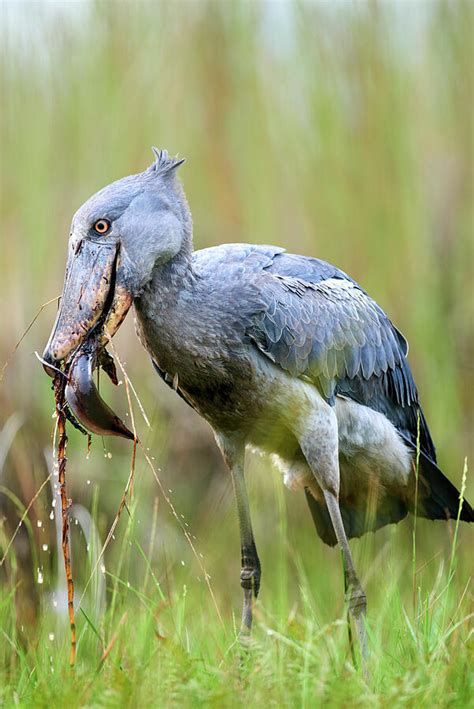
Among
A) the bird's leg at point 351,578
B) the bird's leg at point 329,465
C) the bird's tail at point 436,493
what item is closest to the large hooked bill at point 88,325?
the bird's leg at point 329,465

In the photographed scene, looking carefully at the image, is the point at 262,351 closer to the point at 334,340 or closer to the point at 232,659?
the point at 334,340

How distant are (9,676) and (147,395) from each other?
2501 millimetres

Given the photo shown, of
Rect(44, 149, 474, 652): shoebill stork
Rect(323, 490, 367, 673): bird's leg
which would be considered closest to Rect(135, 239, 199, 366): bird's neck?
Rect(44, 149, 474, 652): shoebill stork

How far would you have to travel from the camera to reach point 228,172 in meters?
5.63

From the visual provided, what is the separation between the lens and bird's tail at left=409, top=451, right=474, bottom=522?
4.07 meters

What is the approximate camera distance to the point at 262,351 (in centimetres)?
351

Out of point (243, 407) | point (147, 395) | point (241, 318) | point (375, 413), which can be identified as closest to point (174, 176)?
point (241, 318)

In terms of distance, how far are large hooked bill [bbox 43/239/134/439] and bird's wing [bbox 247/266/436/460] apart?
0.51 metres

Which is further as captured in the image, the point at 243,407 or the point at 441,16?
the point at 441,16

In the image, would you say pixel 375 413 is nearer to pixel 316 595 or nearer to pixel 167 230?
pixel 316 595

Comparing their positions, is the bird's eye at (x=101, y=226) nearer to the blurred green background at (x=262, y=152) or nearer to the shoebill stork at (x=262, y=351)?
the shoebill stork at (x=262, y=351)

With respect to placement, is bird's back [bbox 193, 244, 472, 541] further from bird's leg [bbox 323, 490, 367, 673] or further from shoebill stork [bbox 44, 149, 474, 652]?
bird's leg [bbox 323, 490, 367, 673]

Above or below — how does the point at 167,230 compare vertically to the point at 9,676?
above

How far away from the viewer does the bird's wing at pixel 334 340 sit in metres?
3.56
